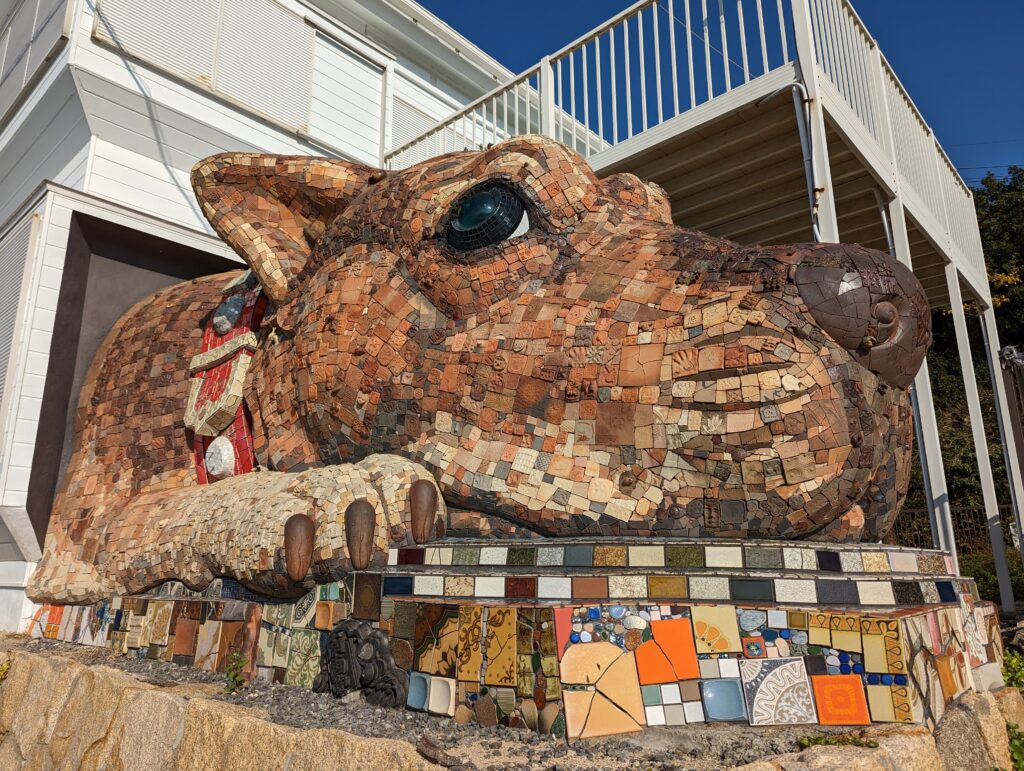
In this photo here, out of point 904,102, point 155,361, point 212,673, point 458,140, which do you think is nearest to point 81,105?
point 155,361

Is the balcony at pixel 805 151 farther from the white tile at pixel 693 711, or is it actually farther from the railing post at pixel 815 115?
the white tile at pixel 693 711

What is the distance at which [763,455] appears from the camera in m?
1.80

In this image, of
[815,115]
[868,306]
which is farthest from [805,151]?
[868,306]

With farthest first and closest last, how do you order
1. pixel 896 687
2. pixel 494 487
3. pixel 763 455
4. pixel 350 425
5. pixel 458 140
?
pixel 458 140
pixel 350 425
pixel 494 487
pixel 763 455
pixel 896 687

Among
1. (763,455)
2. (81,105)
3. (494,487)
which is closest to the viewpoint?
(763,455)

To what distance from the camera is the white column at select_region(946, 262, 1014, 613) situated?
21.4 ft

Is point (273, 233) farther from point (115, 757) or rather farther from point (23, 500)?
point (115, 757)

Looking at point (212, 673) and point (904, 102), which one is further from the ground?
point (904, 102)

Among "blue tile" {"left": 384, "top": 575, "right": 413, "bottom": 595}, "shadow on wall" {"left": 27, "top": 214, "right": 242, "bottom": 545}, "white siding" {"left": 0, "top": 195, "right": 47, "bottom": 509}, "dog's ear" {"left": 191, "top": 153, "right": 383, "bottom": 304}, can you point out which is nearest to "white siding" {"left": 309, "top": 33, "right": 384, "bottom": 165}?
"shadow on wall" {"left": 27, "top": 214, "right": 242, "bottom": 545}

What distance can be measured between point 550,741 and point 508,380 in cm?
98

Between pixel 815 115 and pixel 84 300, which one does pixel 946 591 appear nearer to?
pixel 815 115

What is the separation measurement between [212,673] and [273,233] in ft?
5.38

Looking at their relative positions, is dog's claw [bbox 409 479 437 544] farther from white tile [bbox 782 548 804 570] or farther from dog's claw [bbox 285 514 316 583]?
white tile [bbox 782 548 804 570]

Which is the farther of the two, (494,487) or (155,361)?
(155,361)
